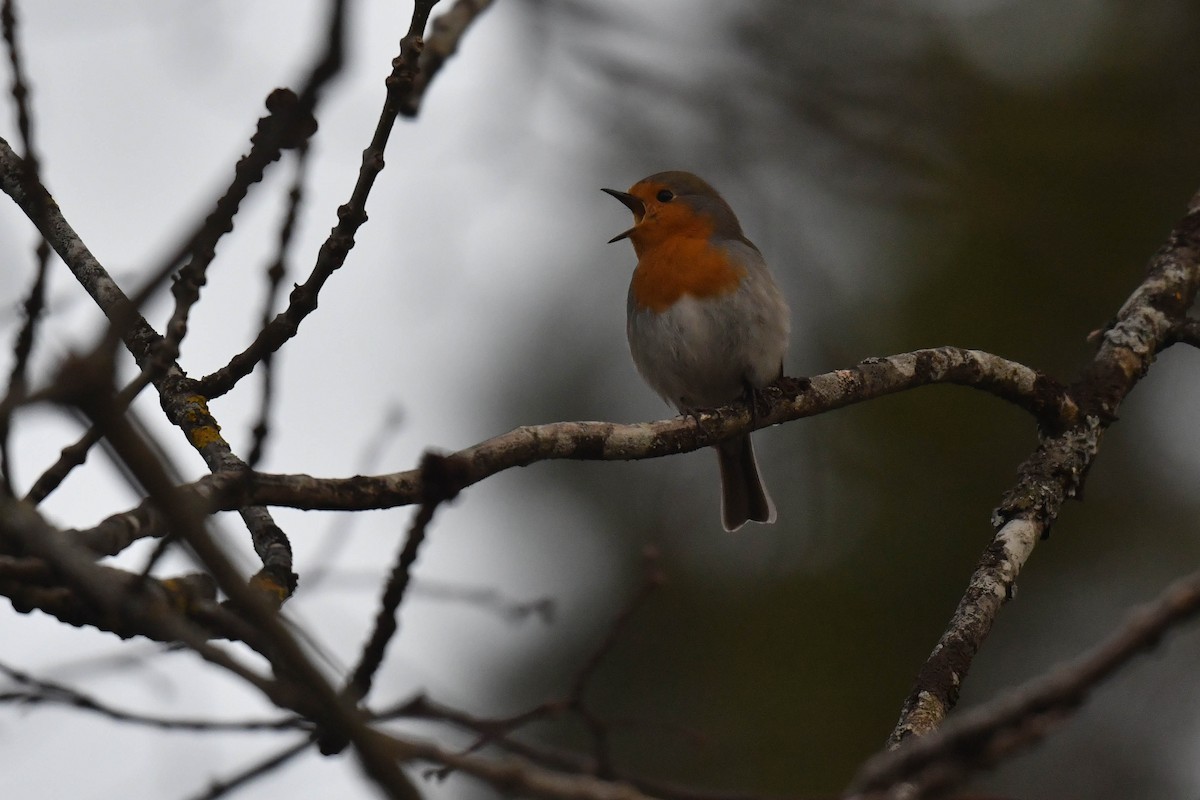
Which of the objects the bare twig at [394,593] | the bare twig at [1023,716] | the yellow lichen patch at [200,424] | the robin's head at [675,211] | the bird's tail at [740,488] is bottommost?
the bare twig at [1023,716]

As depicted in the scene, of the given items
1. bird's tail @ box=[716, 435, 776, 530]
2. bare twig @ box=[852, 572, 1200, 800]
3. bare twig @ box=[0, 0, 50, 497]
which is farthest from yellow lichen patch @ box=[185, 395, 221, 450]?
bird's tail @ box=[716, 435, 776, 530]

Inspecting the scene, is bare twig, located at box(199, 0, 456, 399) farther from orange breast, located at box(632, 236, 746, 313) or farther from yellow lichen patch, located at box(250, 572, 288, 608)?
orange breast, located at box(632, 236, 746, 313)

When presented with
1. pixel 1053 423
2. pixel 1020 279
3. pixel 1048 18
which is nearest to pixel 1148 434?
pixel 1020 279

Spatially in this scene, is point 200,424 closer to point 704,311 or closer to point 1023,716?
point 1023,716

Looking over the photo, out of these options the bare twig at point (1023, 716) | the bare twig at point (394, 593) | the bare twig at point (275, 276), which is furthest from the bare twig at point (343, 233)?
the bare twig at point (1023, 716)

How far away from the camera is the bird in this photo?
464cm

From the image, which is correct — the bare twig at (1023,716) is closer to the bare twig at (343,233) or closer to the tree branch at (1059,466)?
the tree branch at (1059,466)

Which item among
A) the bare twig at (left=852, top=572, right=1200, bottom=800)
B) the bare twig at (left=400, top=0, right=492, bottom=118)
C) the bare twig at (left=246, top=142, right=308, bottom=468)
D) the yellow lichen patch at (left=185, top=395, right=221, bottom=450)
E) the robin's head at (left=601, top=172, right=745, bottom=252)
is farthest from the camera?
the robin's head at (left=601, top=172, right=745, bottom=252)

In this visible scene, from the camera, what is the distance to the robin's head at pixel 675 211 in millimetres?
5102

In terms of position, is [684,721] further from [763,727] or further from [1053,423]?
[1053,423]

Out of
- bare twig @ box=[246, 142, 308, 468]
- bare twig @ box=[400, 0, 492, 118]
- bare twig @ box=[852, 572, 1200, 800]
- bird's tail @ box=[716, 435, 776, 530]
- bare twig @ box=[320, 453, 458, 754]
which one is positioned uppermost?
bird's tail @ box=[716, 435, 776, 530]

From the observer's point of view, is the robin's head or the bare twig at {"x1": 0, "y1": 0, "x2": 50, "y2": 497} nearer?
the bare twig at {"x1": 0, "y1": 0, "x2": 50, "y2": 497}

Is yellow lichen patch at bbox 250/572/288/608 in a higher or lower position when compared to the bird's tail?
lower

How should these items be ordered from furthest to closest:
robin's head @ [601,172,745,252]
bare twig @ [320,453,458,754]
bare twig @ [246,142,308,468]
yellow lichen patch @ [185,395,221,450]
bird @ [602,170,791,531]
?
robin's head @ [601,172,745,252] < bird @ [602,170,791,531] < yellow lichen patch @ [185,395,221,450] < bare twig @ [246,142,308,468] < bare twig @ [320,453,458,754]
